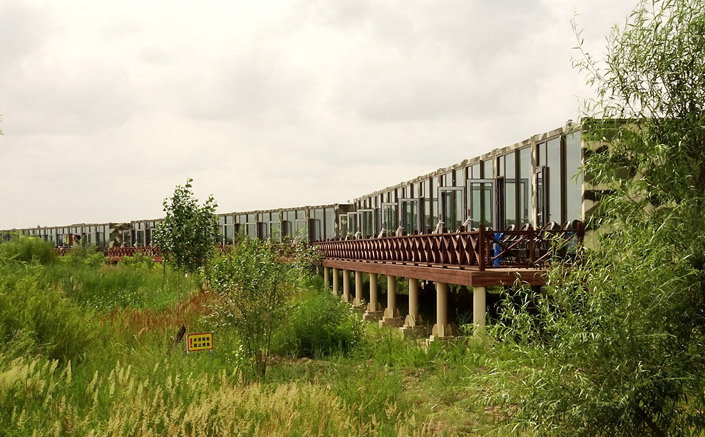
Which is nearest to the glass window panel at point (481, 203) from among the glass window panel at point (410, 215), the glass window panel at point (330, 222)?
the glass window panel at point (410, 215)

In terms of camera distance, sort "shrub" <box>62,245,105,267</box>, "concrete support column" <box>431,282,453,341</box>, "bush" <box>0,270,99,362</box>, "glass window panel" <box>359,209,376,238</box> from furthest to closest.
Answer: "glass window panel" <box>359,209,376,238</box> < "shrub" <box>62,245,105,267</box> < "concrete support column" <box>431,282,453,341</box> < "bush" <box>0,270,99,362</box>

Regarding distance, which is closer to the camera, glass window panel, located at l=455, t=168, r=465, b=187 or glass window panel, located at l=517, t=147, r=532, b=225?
glass window panel, located at l=517, t=147, r=532, b=225

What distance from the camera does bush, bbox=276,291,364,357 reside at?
49.4 feet

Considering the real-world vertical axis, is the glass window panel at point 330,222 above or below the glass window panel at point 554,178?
below

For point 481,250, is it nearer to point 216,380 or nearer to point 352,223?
point 216,380

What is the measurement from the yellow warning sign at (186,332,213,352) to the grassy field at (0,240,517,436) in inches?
10.4

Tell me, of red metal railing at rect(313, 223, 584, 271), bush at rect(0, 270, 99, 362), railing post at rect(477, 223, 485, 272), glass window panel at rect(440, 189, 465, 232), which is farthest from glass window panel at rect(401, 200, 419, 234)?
bush at rect(0, 270, 99, 362)

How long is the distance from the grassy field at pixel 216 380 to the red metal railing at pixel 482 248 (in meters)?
1.81

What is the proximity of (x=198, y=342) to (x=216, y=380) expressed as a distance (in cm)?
93

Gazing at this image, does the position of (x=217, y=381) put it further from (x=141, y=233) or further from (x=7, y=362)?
(x=141, y=233)

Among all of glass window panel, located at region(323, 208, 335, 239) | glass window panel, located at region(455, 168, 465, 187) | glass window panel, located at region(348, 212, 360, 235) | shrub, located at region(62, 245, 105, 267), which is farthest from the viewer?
glass window panel, located at region(323, 208, 335, 239)

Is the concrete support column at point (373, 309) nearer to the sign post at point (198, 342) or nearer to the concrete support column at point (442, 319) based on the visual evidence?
the concrete support column at point (442, 319)

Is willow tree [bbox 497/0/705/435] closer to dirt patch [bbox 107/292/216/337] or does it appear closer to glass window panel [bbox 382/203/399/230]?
dirt patch [bbox 107/292/216/337]

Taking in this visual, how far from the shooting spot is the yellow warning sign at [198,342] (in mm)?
10492
